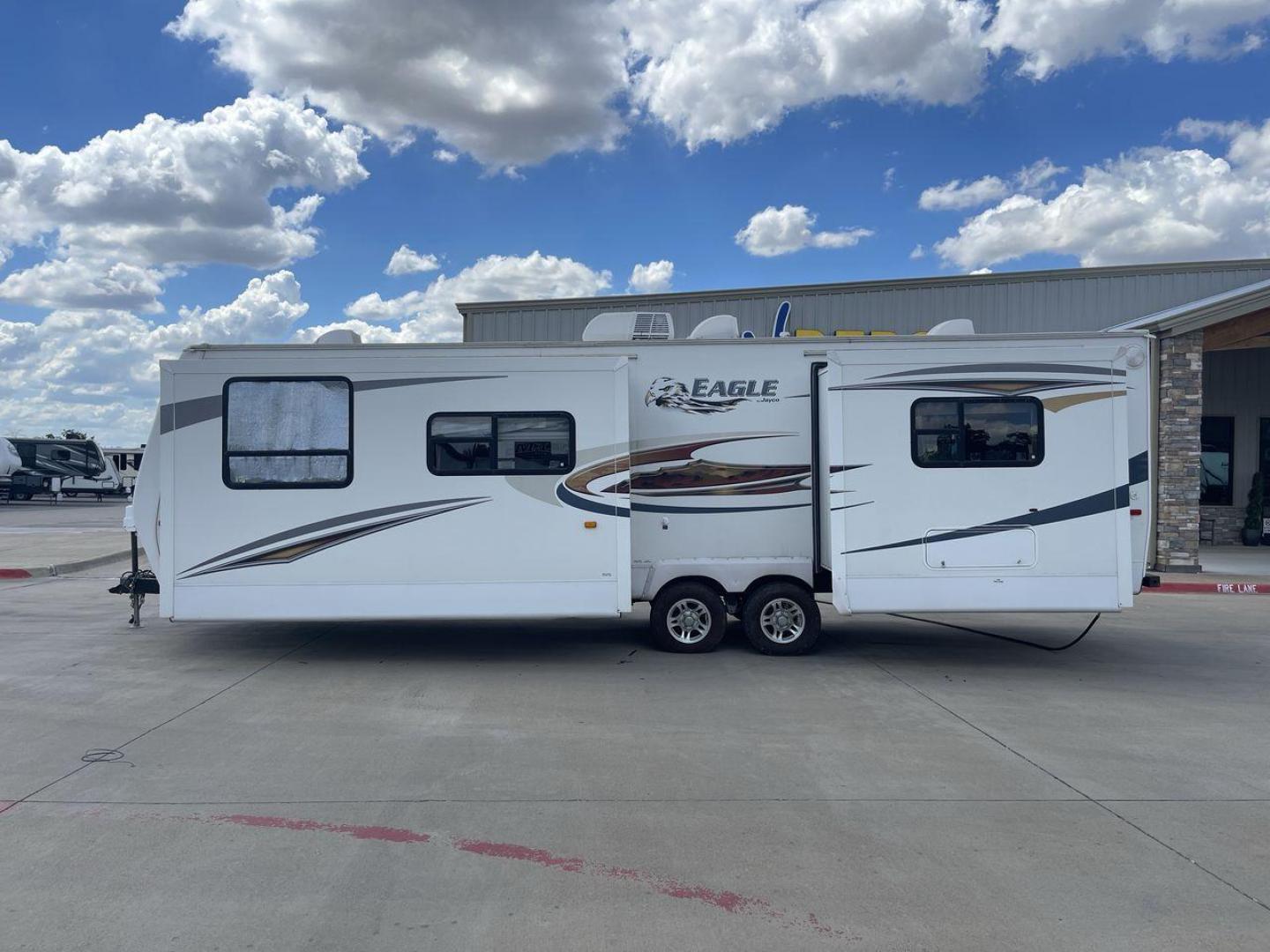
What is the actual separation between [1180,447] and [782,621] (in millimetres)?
10178

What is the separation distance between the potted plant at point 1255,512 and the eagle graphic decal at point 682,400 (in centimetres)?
1591

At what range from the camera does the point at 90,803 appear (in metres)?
4.99

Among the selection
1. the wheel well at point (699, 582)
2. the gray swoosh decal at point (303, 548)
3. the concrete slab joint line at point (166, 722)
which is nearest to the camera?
the concrete slab joint line at point (166, 722)

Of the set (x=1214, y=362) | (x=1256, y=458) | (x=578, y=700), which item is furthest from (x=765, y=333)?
(x=578, y=700)

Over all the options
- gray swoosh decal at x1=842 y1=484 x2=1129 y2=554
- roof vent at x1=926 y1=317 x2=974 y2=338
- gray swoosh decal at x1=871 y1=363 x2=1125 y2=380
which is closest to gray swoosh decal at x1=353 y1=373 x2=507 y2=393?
gray swoosh decal at x1=871 y1=363 x2=1125 y2=380

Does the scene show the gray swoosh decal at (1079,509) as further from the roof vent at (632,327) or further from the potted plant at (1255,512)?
the potted plant at (1255,512)

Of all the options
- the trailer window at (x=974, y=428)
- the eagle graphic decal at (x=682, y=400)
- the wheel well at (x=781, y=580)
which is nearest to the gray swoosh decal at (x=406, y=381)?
the eagle graphic decal at (x=682, y=400)

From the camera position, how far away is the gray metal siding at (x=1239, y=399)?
19172mm

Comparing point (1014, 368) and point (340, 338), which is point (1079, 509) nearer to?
point (1014, 368)

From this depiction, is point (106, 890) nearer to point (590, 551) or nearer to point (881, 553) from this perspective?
point (590, 551)

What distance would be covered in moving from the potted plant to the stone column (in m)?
5.31

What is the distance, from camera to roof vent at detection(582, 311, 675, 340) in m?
9.11

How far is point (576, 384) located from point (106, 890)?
18.3 ft

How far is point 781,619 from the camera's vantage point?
8.84 m
